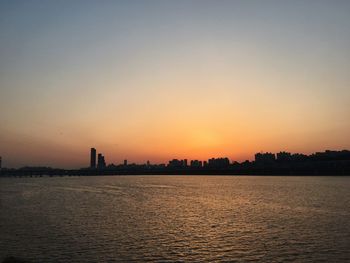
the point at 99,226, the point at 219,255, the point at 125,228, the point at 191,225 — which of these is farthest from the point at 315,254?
the point at 99,226

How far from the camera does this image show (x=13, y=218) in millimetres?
51562

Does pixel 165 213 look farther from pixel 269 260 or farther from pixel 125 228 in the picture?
pixel 269 260

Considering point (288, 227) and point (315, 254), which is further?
point (288, 227)

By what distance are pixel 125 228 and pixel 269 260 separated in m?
18.7

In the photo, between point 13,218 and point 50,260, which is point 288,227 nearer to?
point 50,260

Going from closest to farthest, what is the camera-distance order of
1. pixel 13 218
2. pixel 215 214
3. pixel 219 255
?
1. pixel 219 255
2. pixel 13 218
3. pixel 215 214

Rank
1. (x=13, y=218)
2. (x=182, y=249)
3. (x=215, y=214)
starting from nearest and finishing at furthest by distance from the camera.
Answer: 1. (x=182, y=249)
2. (x=13, y=218)
3. (x=215, y=214)

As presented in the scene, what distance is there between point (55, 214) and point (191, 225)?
2113 cm

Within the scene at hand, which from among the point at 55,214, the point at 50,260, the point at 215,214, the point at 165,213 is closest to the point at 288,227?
the point at 215,214

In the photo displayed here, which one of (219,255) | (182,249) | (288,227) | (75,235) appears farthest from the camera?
(288,227)

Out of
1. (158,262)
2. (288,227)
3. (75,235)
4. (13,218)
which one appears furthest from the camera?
(13,218)

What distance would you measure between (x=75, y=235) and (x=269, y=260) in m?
18.6

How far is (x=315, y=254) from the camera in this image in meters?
29.8

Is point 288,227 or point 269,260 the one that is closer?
Answer: point 269,260
